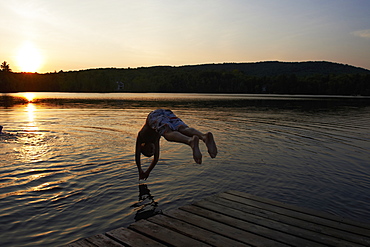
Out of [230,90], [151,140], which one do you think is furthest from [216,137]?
[230,90]

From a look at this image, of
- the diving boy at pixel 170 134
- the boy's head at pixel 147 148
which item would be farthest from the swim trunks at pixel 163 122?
the boy's head at pixel 147 148

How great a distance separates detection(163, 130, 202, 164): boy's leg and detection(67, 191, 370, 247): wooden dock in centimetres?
118

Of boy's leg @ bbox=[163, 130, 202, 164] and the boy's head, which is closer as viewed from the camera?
boy's leg @ bbox=[163, 130, 202, 164]

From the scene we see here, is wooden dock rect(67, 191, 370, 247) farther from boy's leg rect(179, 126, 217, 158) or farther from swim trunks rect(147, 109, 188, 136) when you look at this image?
swim trunks rect(147, 109, 188, 136)

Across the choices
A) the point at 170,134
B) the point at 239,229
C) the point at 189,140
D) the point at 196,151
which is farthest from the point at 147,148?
the point at 239,229

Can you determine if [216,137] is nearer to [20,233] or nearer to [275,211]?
[275,211]

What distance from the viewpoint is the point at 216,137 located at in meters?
19.7

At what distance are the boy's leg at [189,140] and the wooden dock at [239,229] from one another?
1.18 m

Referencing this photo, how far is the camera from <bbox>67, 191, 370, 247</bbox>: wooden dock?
4.93m

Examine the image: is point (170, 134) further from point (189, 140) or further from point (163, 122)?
point (189, 140)

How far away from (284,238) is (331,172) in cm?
782

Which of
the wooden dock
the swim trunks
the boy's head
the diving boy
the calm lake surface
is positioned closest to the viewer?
the wooden dock

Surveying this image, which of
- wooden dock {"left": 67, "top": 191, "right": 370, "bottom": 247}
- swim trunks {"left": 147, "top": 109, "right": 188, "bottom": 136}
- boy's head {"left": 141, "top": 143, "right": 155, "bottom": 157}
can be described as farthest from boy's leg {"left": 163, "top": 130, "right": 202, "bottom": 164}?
boy's head {"left": 141, "top": 143, "right": 155, "bottom": 157}

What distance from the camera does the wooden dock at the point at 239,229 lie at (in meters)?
4.93
